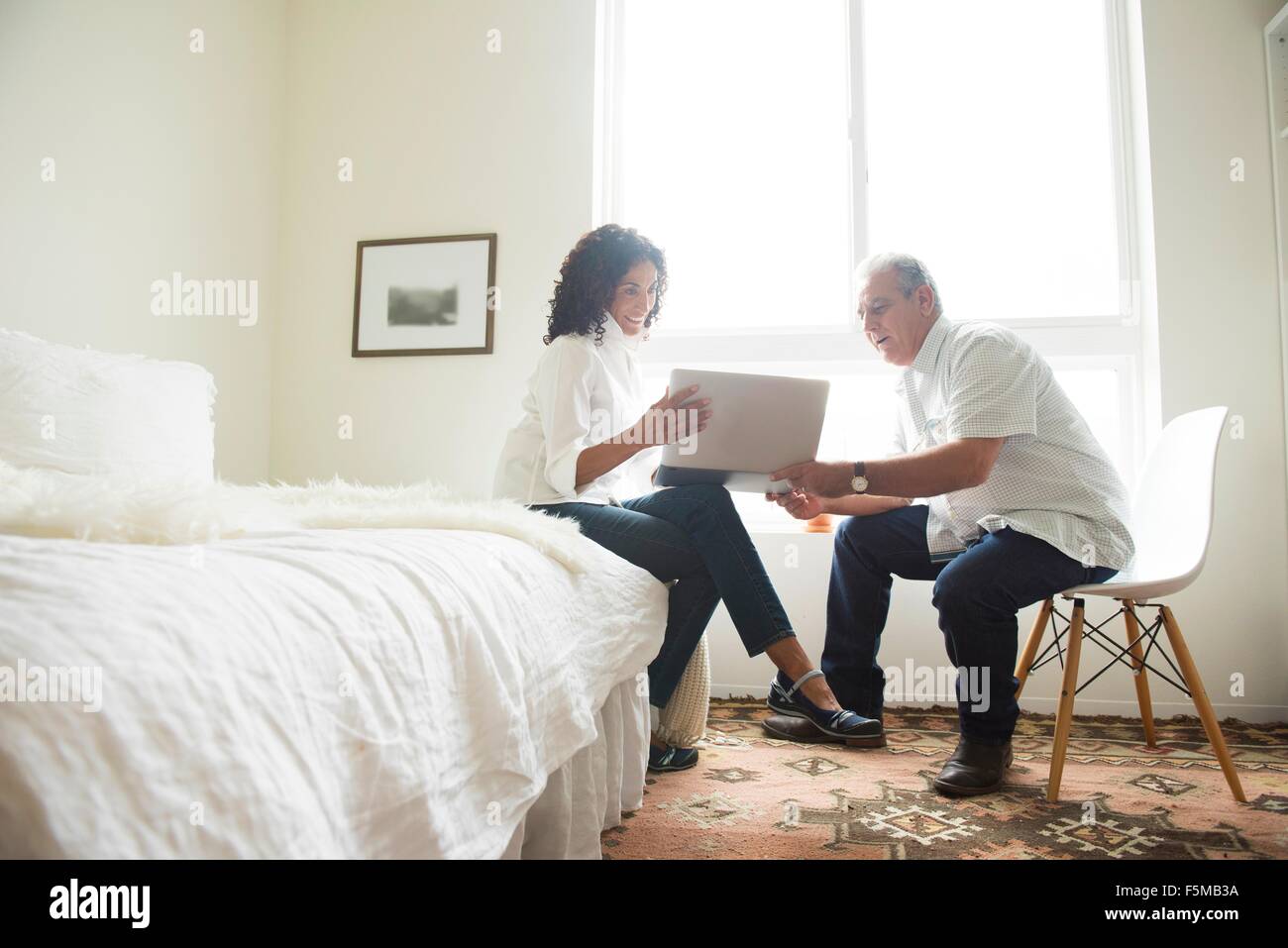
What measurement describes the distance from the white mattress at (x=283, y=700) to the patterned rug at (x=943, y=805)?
47 cm

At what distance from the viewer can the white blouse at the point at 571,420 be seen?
1786 millimetres

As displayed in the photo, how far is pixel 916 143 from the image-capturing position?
2.88 meters

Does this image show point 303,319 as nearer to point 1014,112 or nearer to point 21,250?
point 21,250

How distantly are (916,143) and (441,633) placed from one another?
2695 millimetres

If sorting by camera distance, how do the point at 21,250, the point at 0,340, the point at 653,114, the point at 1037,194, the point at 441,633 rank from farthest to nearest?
the point at 653,114, the point at 1037,194, the point at 21,250, the point at 0,340, the point at 441,633

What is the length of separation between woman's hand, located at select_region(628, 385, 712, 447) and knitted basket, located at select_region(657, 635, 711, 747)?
1.55 feet

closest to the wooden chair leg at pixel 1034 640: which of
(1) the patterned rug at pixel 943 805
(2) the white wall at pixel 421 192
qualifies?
(1) the patterned rug at pixel 943 805

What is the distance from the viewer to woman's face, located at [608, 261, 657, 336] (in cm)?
200

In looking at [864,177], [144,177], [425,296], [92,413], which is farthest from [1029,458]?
[144,177]

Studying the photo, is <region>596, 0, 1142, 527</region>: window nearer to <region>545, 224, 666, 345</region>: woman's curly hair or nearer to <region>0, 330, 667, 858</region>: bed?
<region>545, 224, 666, 345</region>: woman's curly hair

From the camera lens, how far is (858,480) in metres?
1.80
